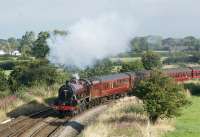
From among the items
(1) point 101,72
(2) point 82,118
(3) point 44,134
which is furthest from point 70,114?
(1) point 101,72

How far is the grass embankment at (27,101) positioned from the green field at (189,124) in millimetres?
11972

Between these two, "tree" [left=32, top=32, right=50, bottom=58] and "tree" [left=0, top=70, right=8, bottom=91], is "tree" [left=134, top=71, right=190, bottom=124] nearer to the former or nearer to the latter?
"tree" [left=0, top=70, right=8, bottom=91]

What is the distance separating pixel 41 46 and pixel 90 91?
4837cm

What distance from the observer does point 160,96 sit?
27.0 meters

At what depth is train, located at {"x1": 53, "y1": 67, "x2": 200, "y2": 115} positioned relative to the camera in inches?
1278

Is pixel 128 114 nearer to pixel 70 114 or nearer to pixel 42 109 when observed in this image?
pixel 70 114

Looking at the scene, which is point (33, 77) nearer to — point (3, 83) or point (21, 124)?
point (3, 83)

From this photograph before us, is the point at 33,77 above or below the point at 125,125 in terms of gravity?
above

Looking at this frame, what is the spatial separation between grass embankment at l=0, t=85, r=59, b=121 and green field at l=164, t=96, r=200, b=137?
11972mm

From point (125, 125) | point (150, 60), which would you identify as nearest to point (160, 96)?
point (125, 125)

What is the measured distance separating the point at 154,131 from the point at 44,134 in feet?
20.8

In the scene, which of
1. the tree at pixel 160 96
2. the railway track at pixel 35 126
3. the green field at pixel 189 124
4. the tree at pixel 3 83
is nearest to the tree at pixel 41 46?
the tree at pixel 3 83

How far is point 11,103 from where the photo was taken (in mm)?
34906

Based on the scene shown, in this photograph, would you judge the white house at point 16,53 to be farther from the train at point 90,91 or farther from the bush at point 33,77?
the train at point 90,91
